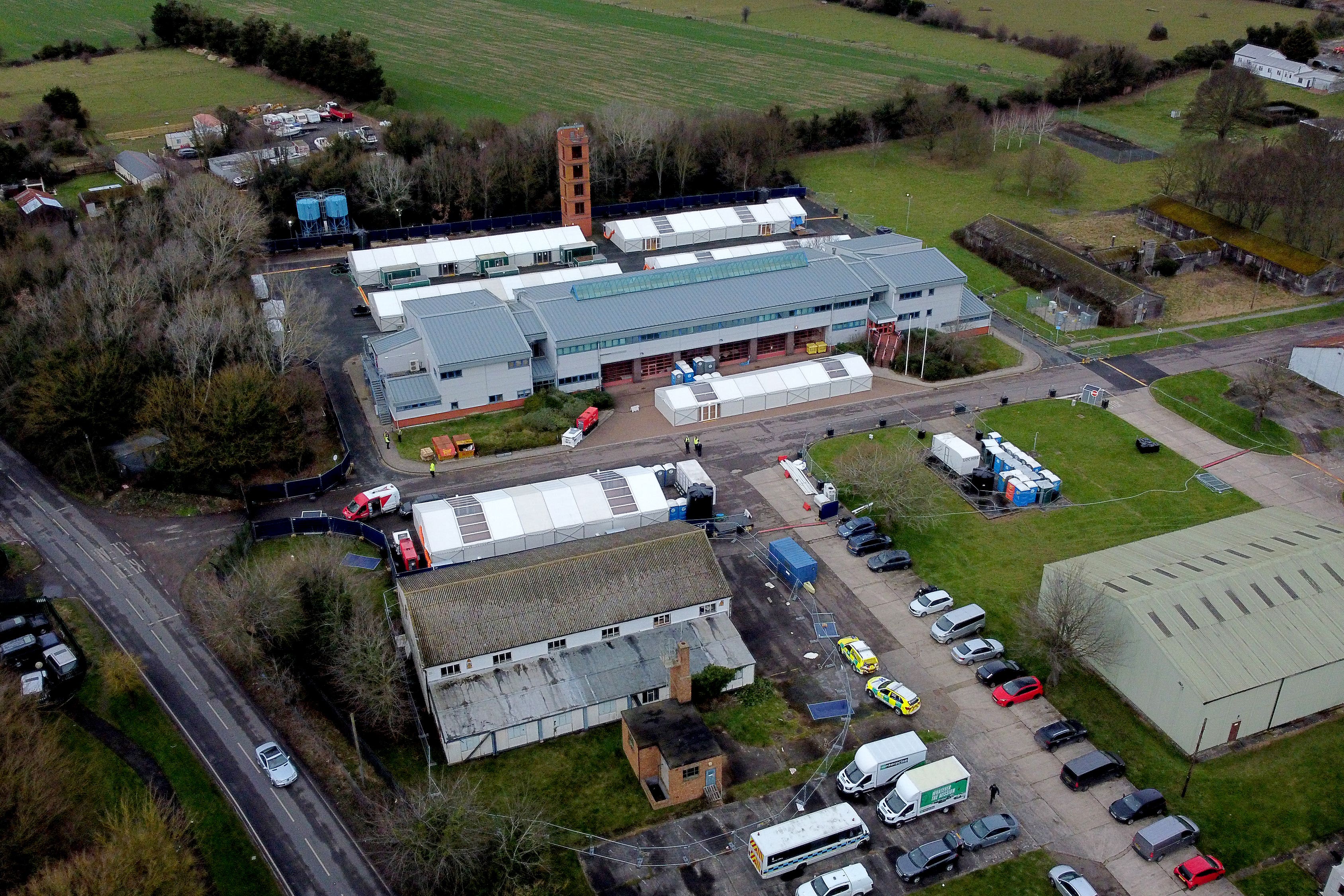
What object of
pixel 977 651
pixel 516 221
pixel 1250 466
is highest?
pixel 516 221

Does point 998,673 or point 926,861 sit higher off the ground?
point 998,673

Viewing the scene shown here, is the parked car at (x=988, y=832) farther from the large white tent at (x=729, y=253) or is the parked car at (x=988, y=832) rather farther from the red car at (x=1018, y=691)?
the large white tent at (x=729, y=253)

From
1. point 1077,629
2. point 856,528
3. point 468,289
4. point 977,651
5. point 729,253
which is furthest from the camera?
point 729,253

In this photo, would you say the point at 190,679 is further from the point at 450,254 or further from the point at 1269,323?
the point at 1269,323

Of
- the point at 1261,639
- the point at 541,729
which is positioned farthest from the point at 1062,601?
the point at 541,729

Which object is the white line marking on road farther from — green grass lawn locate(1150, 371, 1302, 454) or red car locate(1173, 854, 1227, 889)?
green grass lawn locate(1150, 371, 1302, 454)

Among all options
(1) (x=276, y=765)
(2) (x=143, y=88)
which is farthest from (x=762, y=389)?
(2) (x=143, y=88)
